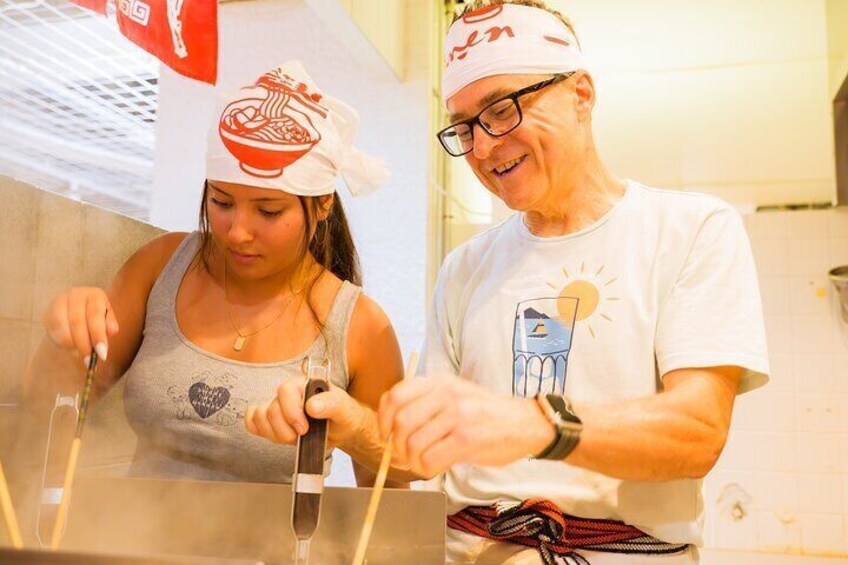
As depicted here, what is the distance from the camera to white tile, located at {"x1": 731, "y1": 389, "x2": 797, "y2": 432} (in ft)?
9.47

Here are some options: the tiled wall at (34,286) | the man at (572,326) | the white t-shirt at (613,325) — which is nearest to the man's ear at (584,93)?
the man at (572,326)

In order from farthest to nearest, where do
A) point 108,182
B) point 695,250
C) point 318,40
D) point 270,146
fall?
point 318,40 → point 108,182 → point 270,146 → point 695,250

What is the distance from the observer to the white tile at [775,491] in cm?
284

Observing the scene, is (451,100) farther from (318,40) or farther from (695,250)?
(318,40)

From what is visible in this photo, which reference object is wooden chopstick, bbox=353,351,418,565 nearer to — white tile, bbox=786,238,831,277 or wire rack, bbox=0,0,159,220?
wire rack, bbox=0,0,159,220

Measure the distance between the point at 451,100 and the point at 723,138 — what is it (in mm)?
2250

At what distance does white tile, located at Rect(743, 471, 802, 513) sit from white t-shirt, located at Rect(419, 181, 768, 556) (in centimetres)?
204

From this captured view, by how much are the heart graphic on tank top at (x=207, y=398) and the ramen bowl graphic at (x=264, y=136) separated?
0.36 meters

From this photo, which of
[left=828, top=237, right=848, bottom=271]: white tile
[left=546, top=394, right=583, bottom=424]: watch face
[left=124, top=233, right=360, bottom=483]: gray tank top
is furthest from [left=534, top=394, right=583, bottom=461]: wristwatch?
[left=828, top=237, right=848, bottom=271]: white tile

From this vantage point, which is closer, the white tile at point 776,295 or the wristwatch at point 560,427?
the wristwatch at point 560,427

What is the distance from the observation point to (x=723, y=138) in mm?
3107

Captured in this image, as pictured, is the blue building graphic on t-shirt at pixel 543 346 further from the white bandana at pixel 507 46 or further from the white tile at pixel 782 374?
the white tile at pixel 782 374

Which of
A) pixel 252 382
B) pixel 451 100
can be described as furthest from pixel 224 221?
pixel 451 100

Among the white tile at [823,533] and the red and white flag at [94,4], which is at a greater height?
the red and white flag at [94,4]
